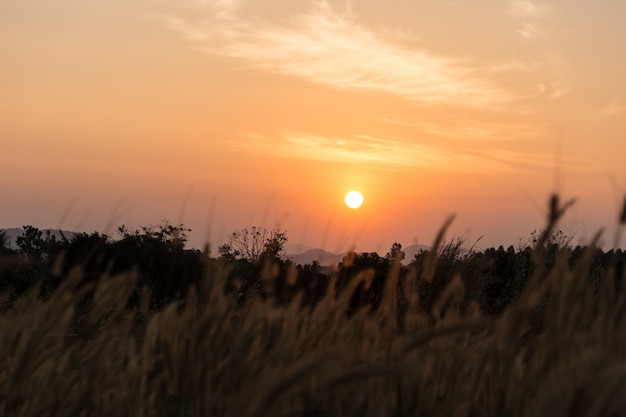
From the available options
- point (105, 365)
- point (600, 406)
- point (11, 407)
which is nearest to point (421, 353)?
point (105, 365)

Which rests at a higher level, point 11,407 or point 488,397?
point 488,397

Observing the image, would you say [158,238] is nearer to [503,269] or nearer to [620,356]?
[503,269]

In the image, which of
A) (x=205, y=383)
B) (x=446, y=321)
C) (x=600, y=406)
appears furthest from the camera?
(x=446, y=321)

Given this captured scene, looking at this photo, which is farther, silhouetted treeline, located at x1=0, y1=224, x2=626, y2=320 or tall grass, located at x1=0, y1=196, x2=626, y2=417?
silhouetted treeline, located at x1=0, y1=224, x2=626, y2=320

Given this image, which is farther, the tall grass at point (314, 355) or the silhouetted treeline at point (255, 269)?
the silhouetted treeline at point (255, 269)

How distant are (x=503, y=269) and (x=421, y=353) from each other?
45.9 ft

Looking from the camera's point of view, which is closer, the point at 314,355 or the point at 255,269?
the point at 314,355

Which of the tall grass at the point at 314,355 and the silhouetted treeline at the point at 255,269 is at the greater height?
the silhouetted treeline at the point at 255,269

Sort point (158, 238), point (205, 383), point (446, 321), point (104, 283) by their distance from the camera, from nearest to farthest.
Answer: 1. point (205, 383)
2. point (104, 283)
3. point (446, 321)
4. point (158, 238)

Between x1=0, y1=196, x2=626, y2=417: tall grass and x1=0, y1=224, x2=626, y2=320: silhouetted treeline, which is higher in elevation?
x1=0, y1=224, x2=626, y2=320: silhouetted treeline

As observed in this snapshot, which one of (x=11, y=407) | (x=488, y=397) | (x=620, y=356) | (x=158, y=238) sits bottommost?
(x=11, y=407)

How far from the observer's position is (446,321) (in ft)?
13.9

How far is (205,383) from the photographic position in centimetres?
318

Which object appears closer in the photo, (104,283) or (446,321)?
(104,283)
